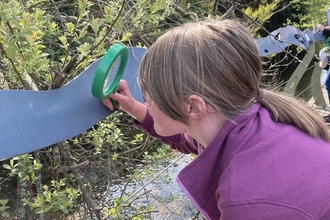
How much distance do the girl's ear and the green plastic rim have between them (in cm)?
19

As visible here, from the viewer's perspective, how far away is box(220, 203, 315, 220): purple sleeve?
35.0 inches

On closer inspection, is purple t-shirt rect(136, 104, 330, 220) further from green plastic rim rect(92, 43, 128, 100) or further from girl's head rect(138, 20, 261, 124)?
green plastic rim rect(92, 43, 128, 100)

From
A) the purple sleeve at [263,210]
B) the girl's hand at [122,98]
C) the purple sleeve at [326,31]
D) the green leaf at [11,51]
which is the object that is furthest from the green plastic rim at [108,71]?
the purple sleeve at [326,31]

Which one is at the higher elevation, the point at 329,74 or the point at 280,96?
the point at 280,96

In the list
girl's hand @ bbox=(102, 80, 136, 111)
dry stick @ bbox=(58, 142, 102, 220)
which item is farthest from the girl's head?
dry stick @ bbox=(58, 142, 102, 220)

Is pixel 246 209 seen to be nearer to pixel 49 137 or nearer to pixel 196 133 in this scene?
pixel 196 133

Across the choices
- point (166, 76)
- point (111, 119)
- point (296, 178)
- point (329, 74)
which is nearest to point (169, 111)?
point (166, 76)

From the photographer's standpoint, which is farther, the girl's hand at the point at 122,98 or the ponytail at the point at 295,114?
the girl's hand at the point at 122,98

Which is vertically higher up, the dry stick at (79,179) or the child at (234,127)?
the child at (234,127)

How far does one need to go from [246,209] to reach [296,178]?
5.2 inches

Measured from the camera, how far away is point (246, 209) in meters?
0.89

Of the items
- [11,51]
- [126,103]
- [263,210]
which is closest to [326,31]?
[126,103]

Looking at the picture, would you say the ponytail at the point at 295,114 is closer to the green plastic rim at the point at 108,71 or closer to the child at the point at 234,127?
the child at the point at 234,127

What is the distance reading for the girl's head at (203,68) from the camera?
991 millimetres
